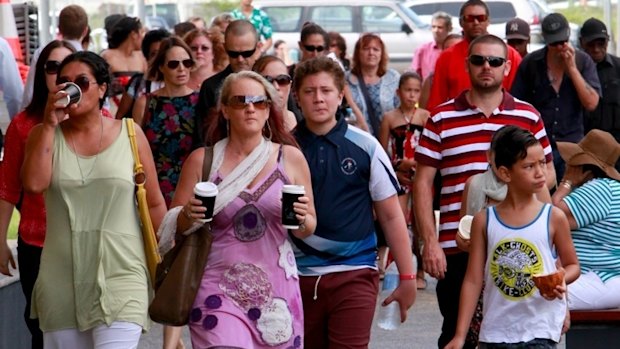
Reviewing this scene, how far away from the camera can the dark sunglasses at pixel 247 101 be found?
20.3 feet

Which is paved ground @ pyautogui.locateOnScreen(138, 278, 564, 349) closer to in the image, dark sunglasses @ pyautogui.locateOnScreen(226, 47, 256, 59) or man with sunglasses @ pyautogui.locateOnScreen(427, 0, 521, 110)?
man with sunglasses @ pyautogui.locateOnScreen(427, 0, 521, 110)

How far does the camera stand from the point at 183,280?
5977 millimetres

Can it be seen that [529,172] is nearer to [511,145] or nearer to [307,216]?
[511,145]

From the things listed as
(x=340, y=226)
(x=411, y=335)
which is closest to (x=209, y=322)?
(x=340, y=226)

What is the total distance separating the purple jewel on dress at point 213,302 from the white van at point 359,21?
949 inches

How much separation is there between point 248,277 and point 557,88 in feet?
16.8

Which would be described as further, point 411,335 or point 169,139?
point 411,335

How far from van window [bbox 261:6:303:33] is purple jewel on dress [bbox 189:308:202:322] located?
2516cm

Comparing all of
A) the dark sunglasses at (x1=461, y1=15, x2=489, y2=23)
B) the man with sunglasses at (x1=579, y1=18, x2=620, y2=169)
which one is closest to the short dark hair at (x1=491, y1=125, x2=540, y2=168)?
the dark sunglasses at (x1=461, y1=15, x2=489, y2=23)

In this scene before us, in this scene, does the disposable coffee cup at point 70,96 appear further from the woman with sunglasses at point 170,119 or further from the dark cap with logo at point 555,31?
the dark cap with logo at point 555,31

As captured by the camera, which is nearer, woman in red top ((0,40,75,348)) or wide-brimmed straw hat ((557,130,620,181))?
woman in red top ((0,40,75,348))

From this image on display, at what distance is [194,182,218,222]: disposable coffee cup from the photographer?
5660 millimetres

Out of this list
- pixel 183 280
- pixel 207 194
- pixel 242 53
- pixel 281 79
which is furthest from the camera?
pixel 242 53

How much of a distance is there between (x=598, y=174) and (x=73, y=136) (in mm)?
2849
